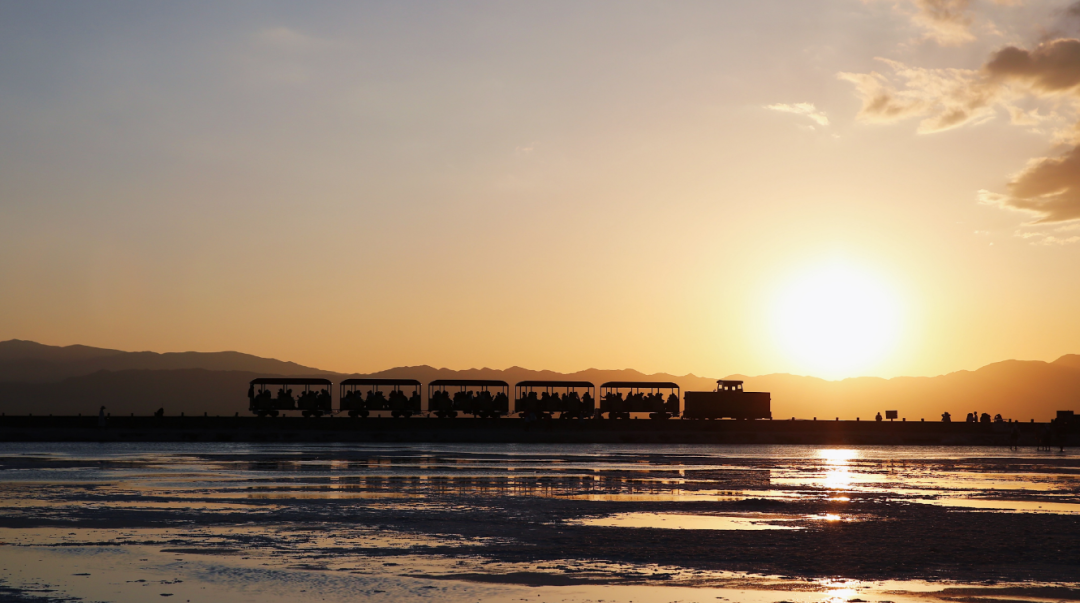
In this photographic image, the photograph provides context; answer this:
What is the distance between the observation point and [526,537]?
1733 centimetres

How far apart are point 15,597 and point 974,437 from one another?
81.0 meters

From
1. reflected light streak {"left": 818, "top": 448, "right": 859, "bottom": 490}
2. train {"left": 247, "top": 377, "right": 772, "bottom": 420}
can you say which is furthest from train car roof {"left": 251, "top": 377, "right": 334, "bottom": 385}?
reflected light streak {"left": 818, "top": 448, "right": 859, "bottom": 490}

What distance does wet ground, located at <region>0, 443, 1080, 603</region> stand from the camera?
497 inches

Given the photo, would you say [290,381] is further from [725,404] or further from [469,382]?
[725,404]

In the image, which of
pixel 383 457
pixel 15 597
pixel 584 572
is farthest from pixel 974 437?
pixel 15 597

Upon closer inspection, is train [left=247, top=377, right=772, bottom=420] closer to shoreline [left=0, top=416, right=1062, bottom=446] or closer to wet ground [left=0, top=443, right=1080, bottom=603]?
shoreline [left=0, top=416, right=1062, bottom=446]

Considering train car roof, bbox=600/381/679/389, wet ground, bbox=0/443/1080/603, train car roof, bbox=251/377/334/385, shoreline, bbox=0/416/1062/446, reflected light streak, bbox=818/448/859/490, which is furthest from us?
train car roof, bbox=600/381/679/389

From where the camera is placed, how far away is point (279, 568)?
13.8 metres

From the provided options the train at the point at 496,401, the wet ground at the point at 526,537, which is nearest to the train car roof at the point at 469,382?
the train at the point at 496,401

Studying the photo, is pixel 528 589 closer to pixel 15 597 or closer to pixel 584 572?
pixel 584 572

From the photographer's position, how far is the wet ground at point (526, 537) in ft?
41.4

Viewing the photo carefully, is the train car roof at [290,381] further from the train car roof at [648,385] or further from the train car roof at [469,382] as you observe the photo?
the train car roof at [648,385]

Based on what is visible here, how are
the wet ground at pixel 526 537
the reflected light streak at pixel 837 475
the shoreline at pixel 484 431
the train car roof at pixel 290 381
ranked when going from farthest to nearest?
the train car roof at pixel 290 381, the shoreline at pixel 484 431, the reflected light streak at pixel 837 475, the wet ground at pixel 526 537

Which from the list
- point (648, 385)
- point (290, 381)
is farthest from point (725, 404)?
point (290, 381)
